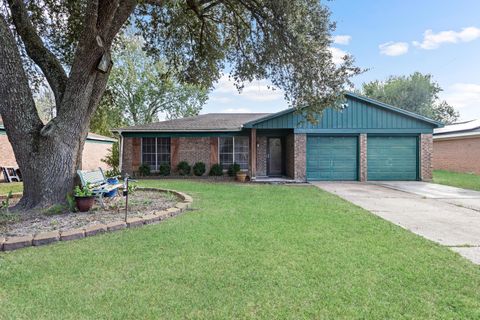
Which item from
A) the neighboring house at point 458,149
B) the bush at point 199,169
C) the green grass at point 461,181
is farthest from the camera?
the neighboring house at point 458,149

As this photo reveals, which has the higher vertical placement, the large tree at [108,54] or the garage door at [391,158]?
the large tree at [108,54]

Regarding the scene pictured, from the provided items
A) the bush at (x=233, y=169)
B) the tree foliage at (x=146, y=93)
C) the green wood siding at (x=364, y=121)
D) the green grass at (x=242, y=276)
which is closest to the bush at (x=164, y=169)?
the bush at (x=233, y=169)

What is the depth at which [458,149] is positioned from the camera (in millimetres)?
19500

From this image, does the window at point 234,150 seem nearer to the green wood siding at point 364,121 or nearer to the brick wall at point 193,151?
the brick wall at point 193,151

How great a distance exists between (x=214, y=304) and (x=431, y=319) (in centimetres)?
181

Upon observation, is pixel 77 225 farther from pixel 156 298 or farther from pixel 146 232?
pixel 156 298

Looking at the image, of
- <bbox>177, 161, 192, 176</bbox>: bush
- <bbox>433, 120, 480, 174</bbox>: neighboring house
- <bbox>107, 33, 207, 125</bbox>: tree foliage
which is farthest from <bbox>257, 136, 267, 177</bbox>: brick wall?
<bbox>107, 33, 207, 125</bbox>: tree foliage

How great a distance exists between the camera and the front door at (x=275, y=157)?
1620cm

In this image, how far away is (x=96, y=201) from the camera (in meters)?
7.47

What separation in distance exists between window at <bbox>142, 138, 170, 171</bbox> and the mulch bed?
28.4ft

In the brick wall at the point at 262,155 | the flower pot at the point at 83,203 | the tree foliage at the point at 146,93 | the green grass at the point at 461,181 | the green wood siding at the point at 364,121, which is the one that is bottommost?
the green grass at the point at 461,181

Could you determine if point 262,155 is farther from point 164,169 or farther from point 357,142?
point 164,169

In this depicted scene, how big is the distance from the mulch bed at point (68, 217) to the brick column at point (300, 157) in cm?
743

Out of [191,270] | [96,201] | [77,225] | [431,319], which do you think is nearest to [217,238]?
[191,270]
